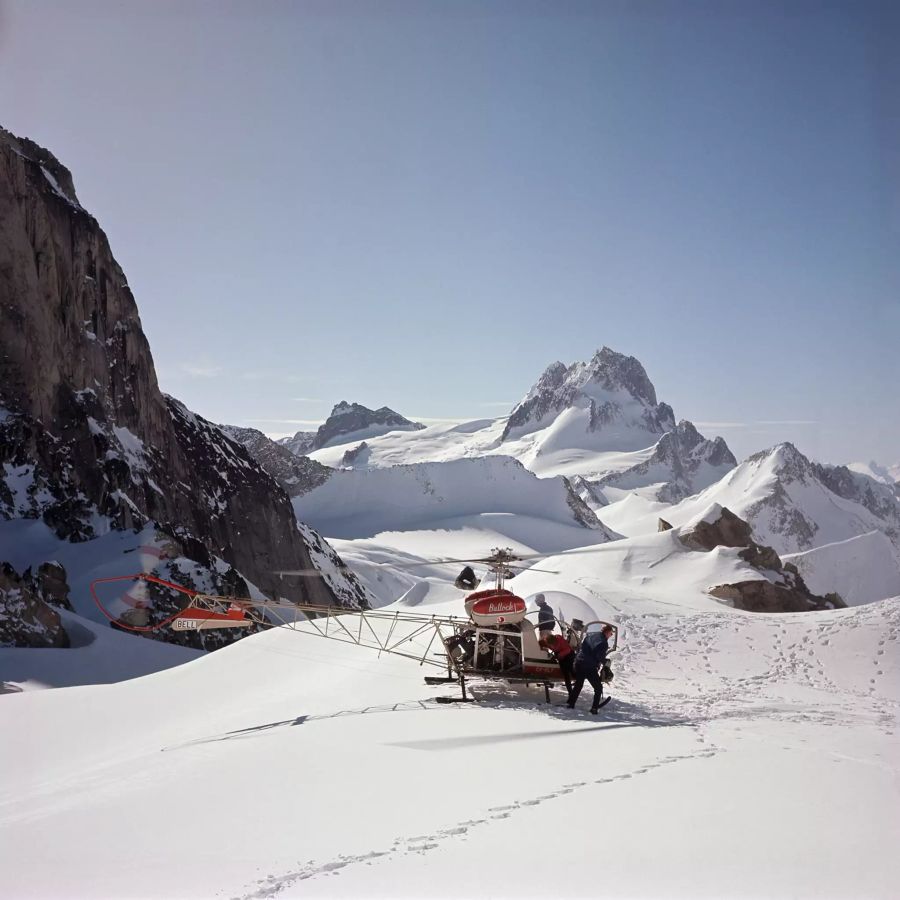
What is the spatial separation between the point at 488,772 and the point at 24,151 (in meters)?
45.5

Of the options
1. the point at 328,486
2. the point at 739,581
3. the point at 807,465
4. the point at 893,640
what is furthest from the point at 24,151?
the point at 807,465

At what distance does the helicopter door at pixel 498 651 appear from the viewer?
1129 centimetres

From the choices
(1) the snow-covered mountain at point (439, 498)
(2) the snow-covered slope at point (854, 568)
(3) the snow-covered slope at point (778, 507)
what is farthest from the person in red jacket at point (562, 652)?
(3) the snow-covered slope at point (778, 507)

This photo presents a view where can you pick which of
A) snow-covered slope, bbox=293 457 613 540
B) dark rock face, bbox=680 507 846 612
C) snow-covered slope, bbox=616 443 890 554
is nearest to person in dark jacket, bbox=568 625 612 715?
dark rock face, bbox=680 507 846 612

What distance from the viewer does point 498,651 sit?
1131 cm

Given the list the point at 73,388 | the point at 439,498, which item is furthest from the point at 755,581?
the point at 439,498

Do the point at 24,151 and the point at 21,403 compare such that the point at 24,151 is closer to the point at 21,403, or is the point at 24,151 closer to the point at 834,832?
the point at 21,403

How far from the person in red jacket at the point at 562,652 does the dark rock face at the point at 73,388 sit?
2884cm

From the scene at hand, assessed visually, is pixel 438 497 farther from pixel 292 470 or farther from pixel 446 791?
pixel 446 791

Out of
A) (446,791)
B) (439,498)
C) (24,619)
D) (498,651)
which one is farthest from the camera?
(439,498)

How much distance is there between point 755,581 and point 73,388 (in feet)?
116

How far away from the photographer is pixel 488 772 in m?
6.51

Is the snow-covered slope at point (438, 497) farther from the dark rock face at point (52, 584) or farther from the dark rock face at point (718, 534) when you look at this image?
the dark rock face at point (52, 584)

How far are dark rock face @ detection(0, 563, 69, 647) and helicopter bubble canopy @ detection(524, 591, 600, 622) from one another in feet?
54.0
